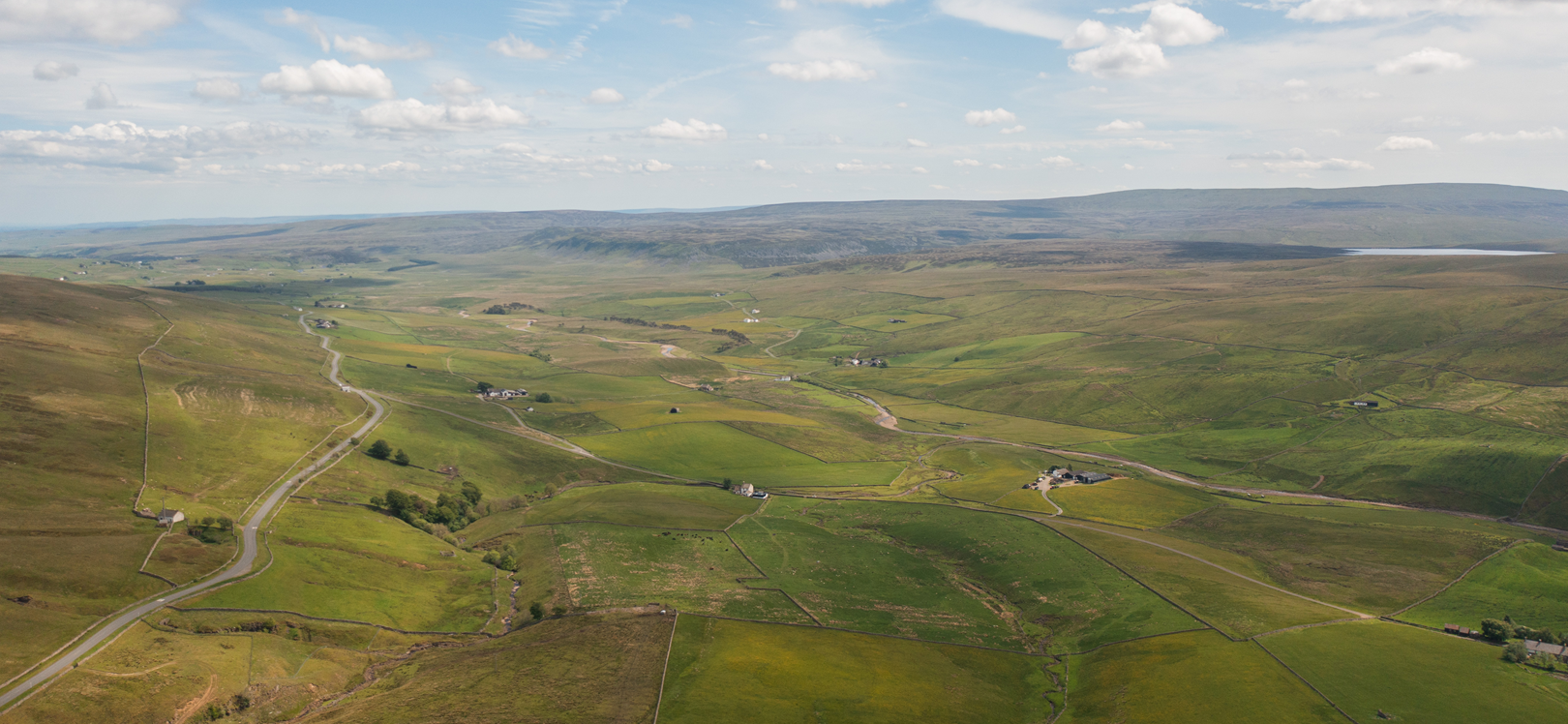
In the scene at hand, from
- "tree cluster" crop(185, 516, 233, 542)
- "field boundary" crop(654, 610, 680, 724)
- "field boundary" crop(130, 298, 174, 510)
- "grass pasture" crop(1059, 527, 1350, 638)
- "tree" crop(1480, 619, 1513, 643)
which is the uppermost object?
"field boundary" crop(130, 298, 174, 510)

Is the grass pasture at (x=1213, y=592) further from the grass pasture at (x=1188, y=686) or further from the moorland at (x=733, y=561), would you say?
the grass pasture at (x=1188, y=686)

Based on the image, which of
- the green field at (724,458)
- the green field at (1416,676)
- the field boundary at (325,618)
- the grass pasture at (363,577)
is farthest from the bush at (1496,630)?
the grass pasture at (363,577)

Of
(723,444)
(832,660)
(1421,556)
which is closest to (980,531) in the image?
(832,660)

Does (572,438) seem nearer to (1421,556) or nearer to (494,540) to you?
(494,540)

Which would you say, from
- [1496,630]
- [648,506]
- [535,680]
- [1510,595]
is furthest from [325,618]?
[1510,595]

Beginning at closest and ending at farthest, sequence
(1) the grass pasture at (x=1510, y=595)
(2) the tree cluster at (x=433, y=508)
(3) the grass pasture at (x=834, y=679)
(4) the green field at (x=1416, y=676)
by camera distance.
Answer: (4) the green field at (x=1416, y=676), (3) the grass pasture at (x=834, y=679), (1) the grass pasture at (x=1510, y=595), (2) the tree cluster at (x=433, y=508)

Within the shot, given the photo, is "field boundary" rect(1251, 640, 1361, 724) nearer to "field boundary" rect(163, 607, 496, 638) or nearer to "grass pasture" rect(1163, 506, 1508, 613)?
"grass pasture" rect(1163, 506, 1508, 613)

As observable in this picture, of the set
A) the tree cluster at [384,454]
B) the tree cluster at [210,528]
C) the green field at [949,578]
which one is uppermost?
the tree cluster at [210,528]

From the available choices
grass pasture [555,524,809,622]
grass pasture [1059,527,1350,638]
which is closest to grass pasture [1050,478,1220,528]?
grass pasture [1059,527,1350,638]
